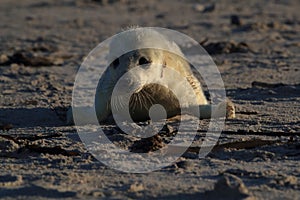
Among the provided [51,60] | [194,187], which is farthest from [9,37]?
[194,187]

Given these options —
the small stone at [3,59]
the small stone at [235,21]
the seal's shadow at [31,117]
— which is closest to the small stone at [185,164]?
the seal's shadow at [31,117]

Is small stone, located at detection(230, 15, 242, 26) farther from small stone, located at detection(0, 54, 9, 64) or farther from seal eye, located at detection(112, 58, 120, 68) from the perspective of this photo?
seal eye, located at detection(112, 58, 120, 68)

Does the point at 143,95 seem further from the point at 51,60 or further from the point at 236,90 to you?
the point at 51,60

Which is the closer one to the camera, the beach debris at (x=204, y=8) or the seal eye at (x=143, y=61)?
the seal eye at (x=143, y=61)

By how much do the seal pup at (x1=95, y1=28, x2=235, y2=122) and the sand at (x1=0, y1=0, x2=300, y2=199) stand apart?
334 millimetres

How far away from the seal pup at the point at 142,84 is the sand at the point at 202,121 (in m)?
0.33

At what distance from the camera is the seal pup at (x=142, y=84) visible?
5797 millimetres

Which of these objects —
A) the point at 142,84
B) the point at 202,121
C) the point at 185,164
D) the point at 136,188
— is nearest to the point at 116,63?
the point at 142,84

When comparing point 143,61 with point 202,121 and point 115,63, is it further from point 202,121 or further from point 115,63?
point 202,121

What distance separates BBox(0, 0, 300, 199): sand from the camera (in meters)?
4.19

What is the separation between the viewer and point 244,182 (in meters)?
4.26

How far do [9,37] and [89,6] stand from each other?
537cm

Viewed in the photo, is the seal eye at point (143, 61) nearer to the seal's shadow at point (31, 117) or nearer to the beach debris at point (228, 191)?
the seal's shadow at point (31, 117)

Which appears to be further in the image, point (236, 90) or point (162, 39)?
point (236, 90)
